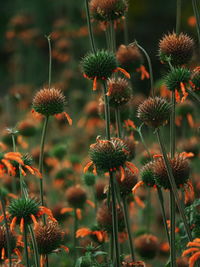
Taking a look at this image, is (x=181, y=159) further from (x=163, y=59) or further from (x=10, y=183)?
(x=10, y=183)

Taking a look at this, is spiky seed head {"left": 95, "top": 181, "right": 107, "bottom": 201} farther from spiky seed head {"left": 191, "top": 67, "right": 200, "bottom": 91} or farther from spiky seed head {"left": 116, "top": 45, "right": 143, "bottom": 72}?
spiky seed head {"left": 191, "top": 67, "right": 200, "bottom": 91}

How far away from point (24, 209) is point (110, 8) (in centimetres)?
143

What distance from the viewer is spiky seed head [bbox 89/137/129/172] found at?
2.46 m

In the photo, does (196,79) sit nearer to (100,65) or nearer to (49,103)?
(100,65)

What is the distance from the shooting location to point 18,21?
8.00 m

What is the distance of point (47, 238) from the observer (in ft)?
8.52

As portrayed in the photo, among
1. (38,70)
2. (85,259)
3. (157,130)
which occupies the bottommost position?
(85,259)

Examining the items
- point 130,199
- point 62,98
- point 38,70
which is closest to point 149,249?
point 130,199

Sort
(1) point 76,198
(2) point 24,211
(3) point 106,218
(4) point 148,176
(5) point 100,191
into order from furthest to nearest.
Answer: (1) point 76,198, (5) point 100,191, (3) point 106,218, (4) point 148,176, (2) point 24,211

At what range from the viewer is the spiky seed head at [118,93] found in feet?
9.84

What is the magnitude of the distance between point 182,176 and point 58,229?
76 cm


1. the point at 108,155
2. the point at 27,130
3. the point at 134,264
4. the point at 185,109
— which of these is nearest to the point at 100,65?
the point at 108,155

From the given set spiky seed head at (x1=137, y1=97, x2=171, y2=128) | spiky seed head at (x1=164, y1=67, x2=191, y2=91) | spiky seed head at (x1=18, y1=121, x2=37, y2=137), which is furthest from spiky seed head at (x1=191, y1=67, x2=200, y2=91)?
spiky seed head at (x1=18, y1=121, x2=37, y2=137)

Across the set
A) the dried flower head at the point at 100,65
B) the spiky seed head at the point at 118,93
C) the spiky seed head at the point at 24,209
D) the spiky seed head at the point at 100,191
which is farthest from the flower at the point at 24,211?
the spiky seed head at the point at 100,191
